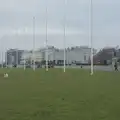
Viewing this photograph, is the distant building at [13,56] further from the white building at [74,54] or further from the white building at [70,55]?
the white building at [74,54]

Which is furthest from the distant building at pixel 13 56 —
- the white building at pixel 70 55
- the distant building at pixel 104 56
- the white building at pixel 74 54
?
the distant building at pixel 104 56

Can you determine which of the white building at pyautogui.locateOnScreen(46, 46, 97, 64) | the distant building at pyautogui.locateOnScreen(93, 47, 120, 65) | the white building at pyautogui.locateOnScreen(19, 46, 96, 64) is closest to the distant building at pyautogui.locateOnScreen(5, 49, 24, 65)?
the white building at pyautogui.locateOnScreen(19, 46, 96, 64)

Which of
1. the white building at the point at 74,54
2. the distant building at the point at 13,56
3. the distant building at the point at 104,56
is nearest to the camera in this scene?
the distant building at the point at 104,56

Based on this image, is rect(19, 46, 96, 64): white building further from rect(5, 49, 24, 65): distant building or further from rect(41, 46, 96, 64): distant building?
rect(5, 49, 24, 65): distant building

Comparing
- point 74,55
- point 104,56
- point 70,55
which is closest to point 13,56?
point 70,55

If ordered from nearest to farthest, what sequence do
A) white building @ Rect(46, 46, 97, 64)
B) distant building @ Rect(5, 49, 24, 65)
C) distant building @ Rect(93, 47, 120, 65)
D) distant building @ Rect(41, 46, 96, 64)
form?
distant building @ Rect(93, 47, 120, 65) → distant building @ Rect(41, 46, 96, 64) → white building @ Rect(46, 46, 97, 64) → distant building @ Rect(5, 49, 24, 65)

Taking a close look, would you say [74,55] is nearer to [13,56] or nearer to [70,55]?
[70,55]

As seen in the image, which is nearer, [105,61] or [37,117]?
[37,117]

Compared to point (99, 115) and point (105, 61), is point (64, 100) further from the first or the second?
point (105, 61)

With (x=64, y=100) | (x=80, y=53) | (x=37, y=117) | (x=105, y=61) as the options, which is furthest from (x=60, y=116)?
(x=80, y=53)

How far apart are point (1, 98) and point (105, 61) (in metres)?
97.1

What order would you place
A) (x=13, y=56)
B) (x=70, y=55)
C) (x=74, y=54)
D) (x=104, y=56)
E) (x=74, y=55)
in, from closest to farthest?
(x=104, y=56) → (x=70, y=55) → (x=74, y=54) → (x=74, y=55) → (x=13, y=56)

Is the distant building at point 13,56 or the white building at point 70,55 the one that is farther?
the distant building at point 13,56

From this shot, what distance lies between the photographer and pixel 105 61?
110312mm
